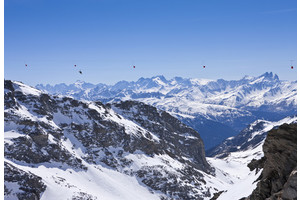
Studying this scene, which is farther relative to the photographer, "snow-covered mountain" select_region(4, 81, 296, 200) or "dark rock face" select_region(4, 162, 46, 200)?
"snow-covered mountain" select_region(4, 81, 296, 200)

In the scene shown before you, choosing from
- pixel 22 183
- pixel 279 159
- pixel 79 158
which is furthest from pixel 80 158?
pixel 279 159

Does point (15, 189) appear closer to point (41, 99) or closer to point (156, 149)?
point (41, 99)

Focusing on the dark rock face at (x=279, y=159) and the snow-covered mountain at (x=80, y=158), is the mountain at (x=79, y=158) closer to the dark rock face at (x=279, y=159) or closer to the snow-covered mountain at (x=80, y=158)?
the snow-covered mountain at (x=80, y=158)

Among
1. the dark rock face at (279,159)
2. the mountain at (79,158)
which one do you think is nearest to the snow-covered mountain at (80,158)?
the mountain at (79,158)

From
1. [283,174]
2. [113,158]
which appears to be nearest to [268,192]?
[283,174]

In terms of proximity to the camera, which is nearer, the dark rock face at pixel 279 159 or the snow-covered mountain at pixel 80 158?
the dark rock face at pixel 279 159

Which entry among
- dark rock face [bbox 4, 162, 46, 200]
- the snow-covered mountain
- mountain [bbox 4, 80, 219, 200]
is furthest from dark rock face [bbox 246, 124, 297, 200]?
mountain [bbox 4, 80, 219, 200]

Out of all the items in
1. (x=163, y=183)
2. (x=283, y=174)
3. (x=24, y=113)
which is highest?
(x=24, y=113)

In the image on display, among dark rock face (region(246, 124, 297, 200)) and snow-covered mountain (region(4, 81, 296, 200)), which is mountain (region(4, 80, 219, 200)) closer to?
snow-covered mountain (region(4, 81, 296, 200))

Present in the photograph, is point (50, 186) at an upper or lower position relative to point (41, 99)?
lower
